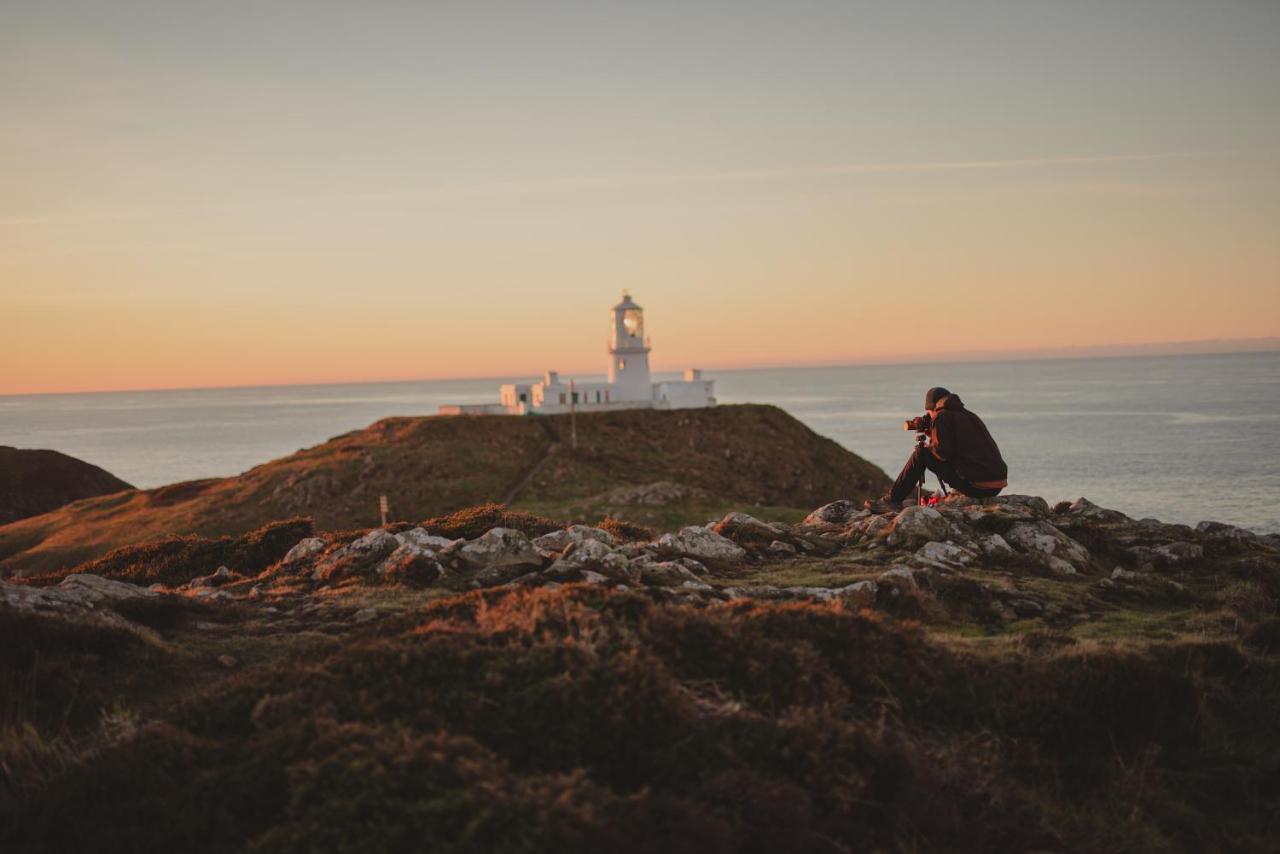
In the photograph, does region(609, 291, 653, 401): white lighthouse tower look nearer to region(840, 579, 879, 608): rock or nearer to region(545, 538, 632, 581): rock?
region(545, 538, 632, 581): rock

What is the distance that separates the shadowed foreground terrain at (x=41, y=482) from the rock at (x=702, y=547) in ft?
249

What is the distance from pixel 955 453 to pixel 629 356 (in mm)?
75714

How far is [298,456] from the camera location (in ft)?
243

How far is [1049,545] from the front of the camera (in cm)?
1411

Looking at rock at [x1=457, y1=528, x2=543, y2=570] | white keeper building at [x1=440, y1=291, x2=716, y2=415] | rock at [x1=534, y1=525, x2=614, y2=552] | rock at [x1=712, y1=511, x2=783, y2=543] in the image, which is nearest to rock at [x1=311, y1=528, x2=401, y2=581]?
rock at [x1=457, y1=528, x2=543, y2=570]

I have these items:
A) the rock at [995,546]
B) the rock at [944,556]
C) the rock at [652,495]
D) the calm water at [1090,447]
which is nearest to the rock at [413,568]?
the rock at [944,556]

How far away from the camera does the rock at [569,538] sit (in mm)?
13773

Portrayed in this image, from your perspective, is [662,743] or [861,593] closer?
[662,743]

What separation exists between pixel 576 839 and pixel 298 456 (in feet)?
250

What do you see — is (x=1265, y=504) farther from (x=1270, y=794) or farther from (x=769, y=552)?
(x=1270, y=794)

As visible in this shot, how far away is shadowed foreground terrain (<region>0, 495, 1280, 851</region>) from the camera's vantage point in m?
5.19

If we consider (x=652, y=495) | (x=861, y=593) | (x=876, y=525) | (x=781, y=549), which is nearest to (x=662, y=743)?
(x=861, y=593)

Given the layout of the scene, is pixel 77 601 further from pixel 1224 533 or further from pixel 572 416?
pixel 572 416

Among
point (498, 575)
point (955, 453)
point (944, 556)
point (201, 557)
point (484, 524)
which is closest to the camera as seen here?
point (498, 575)
